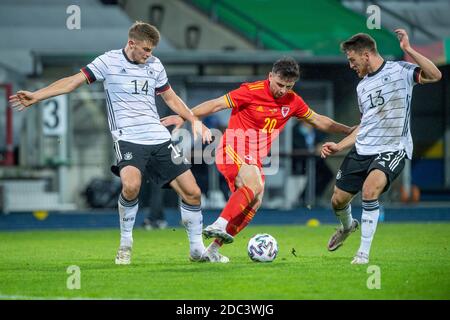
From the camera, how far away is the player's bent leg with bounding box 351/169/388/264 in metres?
10.0

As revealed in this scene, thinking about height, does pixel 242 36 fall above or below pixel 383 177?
above

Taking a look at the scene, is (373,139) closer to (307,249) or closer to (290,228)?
(307,249)

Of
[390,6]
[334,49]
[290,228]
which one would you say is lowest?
[290,228]

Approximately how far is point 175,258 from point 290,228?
263 inches

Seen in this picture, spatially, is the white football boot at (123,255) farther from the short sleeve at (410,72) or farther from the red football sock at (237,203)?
the short sleeve at (410,72)

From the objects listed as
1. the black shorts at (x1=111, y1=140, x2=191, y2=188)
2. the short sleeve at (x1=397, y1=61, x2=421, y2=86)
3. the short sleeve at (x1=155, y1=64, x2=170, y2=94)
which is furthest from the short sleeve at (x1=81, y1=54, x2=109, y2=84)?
the short sleeve at (x1=397, y1=61, x2=421, y2=86)

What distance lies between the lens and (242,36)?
24.2 metres

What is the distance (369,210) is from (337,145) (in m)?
0.75

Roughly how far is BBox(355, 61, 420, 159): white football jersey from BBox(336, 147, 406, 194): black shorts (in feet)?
0.27

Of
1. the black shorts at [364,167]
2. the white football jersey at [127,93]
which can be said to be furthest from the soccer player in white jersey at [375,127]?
the white football jersey at [127,93]

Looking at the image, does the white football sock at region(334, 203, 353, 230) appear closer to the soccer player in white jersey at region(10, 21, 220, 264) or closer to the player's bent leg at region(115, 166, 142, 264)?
the soccer player in white jersey at region(10, 21, 220, 264)

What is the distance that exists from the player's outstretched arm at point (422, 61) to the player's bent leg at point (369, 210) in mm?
1031

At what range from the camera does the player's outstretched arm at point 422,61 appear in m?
9.67
